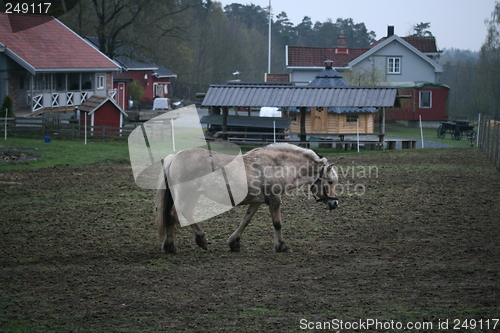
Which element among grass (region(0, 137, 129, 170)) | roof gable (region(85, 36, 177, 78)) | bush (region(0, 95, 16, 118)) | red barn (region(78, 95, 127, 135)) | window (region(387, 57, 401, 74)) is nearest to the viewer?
grass (region(0, 137, 129, 170))

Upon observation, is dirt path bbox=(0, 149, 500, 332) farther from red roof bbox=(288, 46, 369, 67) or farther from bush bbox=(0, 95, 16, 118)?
red roof bbox=(288, 46, 369, 67)

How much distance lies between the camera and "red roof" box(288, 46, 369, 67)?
45.8m

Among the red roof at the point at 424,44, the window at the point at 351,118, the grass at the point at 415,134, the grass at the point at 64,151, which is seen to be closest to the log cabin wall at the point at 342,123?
the window at the point at 351,118

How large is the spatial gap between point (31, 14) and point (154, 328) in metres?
36.0

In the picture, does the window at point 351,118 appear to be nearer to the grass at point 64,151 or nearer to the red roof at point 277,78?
the grass at point 64,151

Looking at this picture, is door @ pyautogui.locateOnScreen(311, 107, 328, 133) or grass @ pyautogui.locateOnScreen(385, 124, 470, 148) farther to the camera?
grass @ pyautogui.locateOnScreen(385, 124, 470, 148)

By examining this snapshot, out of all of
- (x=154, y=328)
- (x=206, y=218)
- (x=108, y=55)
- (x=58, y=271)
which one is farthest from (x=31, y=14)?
(x=154, y=328)

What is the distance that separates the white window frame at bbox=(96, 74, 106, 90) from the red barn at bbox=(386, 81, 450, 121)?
69.6 ft

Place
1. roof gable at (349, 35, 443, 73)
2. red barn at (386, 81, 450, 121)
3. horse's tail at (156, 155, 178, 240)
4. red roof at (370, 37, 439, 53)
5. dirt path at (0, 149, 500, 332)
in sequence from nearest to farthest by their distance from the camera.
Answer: dirt path at (0, 149, 500, 332) → horse's tail at (156, 155, 178, 240) → red barn at (386, 81, 450, 121) → roof gable at (349, 35, 443, 73) → red roof at (370, 37, 439, 53)

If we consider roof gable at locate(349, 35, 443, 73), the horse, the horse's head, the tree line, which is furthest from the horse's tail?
roof gable at locate(349, 35, 443, 73)

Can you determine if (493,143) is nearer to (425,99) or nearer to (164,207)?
(164,207)

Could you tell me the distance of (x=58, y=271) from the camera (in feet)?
23.1

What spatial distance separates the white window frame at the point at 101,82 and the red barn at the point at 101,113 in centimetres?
1166

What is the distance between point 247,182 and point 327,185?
1.34 m
